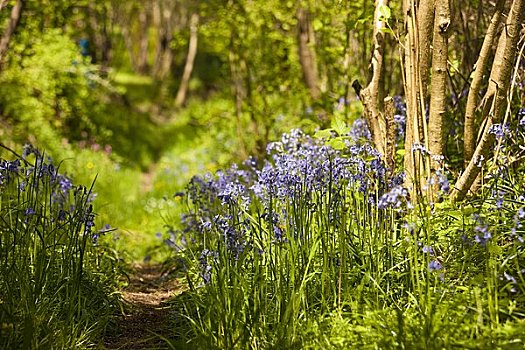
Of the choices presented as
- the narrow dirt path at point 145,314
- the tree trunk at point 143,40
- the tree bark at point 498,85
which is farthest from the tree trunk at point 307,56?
the tree trunk at point 143,40

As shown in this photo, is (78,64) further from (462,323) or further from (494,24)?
(462,323)

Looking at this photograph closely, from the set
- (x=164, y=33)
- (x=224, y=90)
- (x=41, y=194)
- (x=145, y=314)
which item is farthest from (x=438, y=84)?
(x=164, y=33)

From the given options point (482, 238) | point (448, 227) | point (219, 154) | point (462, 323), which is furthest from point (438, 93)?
point (219, 154)

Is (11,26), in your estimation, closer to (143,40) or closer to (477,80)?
(477,80)

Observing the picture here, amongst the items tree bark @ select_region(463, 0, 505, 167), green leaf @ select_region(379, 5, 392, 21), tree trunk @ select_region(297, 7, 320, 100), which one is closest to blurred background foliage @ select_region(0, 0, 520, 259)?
tree trunk @ select_region(297, 7, 320, 100)

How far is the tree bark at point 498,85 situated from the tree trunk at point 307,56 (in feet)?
15.1

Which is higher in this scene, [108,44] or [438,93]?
[108,44]

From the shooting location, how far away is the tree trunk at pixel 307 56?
8227 mm

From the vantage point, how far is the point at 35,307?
309 centimetres

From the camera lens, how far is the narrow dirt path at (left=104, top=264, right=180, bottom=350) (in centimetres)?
337

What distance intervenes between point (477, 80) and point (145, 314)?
235 cm

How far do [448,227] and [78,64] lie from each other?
8.00 m

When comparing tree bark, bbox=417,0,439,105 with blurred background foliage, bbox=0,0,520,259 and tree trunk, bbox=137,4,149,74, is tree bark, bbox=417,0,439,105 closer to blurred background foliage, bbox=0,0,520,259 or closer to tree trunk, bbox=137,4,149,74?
blurred background foliage, bbox=0,0,520,259

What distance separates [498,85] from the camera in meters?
3.66
